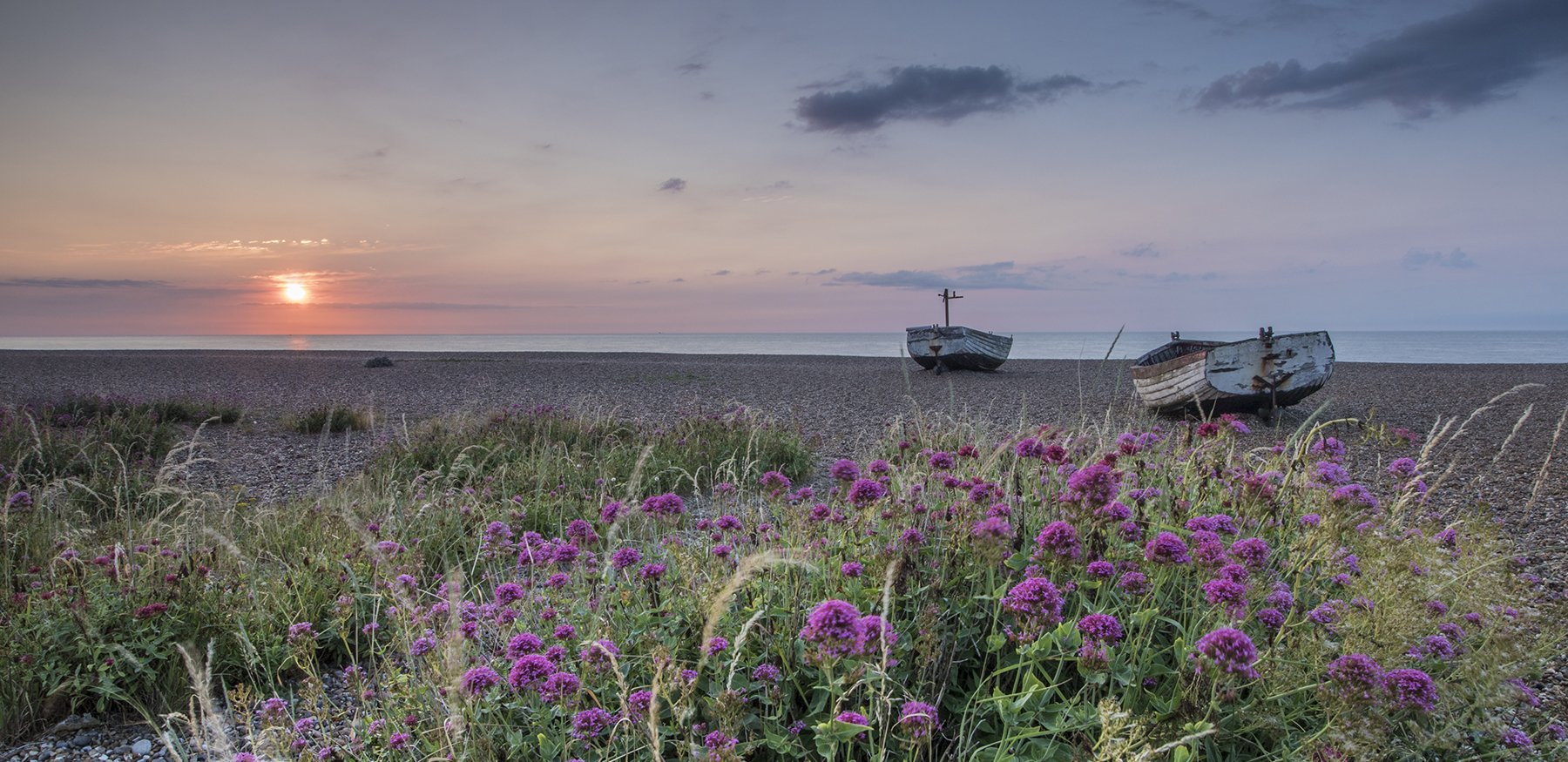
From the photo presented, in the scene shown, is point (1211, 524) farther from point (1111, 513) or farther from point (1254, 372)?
point (1254, 372)

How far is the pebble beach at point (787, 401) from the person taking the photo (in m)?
7.41

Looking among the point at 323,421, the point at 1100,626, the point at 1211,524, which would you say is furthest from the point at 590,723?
the point at 323,421

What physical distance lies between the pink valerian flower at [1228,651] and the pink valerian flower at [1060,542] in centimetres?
50

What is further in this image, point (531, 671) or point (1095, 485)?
point (1095, 485)

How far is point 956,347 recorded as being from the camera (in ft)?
76.9

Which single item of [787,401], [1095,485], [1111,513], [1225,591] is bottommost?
[787,401]

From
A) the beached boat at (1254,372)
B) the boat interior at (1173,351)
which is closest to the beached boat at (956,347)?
the boat interior at (1173,351)

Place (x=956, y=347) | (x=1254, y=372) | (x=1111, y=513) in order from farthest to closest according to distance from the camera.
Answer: (x=956, y=347) < (x=1254, y=372) < (x=1111, y=513)

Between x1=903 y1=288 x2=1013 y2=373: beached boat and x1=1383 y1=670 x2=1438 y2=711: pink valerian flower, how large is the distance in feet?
70.5

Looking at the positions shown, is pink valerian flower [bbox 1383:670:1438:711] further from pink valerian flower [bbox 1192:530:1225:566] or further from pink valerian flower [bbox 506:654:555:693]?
pink valerian flower [bbox 506:654:555:693]

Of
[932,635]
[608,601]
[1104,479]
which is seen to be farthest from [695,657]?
[1104,479]

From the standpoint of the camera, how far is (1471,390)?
18.0 meters

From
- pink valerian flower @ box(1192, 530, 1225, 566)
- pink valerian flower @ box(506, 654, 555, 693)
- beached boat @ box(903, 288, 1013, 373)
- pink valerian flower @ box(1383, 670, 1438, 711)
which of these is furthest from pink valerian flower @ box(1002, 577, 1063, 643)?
beached boat @ box(903, 288, 1013, 373)

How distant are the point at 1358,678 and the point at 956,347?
2184cm
